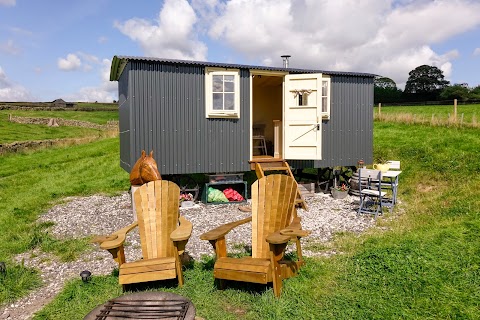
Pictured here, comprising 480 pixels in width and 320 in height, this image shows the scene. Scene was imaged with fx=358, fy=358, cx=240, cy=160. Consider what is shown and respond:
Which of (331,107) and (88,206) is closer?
(88,206)

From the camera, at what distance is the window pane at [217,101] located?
28.2 ft

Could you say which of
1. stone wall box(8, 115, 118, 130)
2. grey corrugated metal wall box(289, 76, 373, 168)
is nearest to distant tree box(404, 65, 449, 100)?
stone wall box(8, 115, 118, 130)

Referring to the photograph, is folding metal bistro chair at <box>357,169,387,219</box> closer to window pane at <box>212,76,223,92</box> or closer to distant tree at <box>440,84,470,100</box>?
window pane at <box>212,76,223,92</box>

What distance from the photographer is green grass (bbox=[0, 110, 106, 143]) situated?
969 inches

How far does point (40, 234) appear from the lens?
650cm

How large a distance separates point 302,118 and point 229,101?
1918 millimetres

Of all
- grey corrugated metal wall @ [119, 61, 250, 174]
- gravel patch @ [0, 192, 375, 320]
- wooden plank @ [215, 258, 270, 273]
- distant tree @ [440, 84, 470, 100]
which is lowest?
gravel patch @ [0, 192, 375, 320]

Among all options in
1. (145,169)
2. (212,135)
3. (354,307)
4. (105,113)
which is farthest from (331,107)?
A: (105,113)

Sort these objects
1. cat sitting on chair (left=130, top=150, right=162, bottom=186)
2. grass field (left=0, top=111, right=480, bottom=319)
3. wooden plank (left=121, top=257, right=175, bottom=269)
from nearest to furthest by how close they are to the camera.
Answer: grass field (left=0, top=111, right=480, bottom=319) → wooden plank (left=121, top=257, right=175, bottom=269) → cat sitting on chair (left=130, top=150, right=162, bottom=186)

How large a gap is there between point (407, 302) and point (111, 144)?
1868cm

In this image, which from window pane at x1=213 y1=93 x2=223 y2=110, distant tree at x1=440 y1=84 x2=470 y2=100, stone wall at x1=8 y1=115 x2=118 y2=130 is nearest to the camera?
window pane at x1=213 y1=93 x2=223 y2=110

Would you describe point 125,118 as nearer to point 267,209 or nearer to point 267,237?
point 267,209

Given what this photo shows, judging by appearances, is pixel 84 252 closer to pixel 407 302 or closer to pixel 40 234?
pixel 40 234

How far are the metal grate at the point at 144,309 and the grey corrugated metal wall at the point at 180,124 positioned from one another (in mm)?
5391
